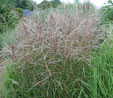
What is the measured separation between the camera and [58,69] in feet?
7.73

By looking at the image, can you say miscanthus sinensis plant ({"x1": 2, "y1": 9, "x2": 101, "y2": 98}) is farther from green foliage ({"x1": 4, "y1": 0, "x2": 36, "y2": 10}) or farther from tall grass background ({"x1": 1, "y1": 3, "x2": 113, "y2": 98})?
green foliage ({"x1": 4, "y1": 0, "x2": 36, "y2": 10})

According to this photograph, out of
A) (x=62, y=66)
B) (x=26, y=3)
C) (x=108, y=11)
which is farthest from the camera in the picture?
(x=26, y=3)

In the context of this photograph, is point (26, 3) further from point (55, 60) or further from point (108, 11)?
point (55, 60)

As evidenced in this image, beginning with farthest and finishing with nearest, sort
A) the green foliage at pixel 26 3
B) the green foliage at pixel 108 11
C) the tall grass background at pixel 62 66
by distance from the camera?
the green foliage at pixel 108 11
the green foliage at pixel 26 3
the tall grass background at pixel 62 66

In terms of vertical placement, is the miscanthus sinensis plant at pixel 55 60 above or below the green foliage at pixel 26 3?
below

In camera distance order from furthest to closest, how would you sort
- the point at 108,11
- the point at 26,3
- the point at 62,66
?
the point at 26,3 < the point at 108,11 < the point at 62,66

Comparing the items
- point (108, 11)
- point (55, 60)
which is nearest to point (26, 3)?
point (108, 11)

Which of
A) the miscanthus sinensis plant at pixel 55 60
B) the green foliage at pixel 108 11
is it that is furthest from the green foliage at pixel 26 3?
the green foliage at pixel 108 11

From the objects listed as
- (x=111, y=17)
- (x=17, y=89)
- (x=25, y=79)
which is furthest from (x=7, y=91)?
(x=111, y=17)

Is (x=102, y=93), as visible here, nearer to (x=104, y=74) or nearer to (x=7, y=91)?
(x=104, y=74)

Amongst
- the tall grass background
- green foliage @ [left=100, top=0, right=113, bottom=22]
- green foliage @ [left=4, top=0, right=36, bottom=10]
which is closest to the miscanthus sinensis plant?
the tall grass background

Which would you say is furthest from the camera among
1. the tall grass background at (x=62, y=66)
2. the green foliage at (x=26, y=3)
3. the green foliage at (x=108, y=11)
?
the green foliage at (x=108, y=11)

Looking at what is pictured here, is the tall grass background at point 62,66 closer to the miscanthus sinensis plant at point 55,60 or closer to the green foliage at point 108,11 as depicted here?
the miscanthus sinensis plant at point 55,60

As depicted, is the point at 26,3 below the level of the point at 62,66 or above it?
above
